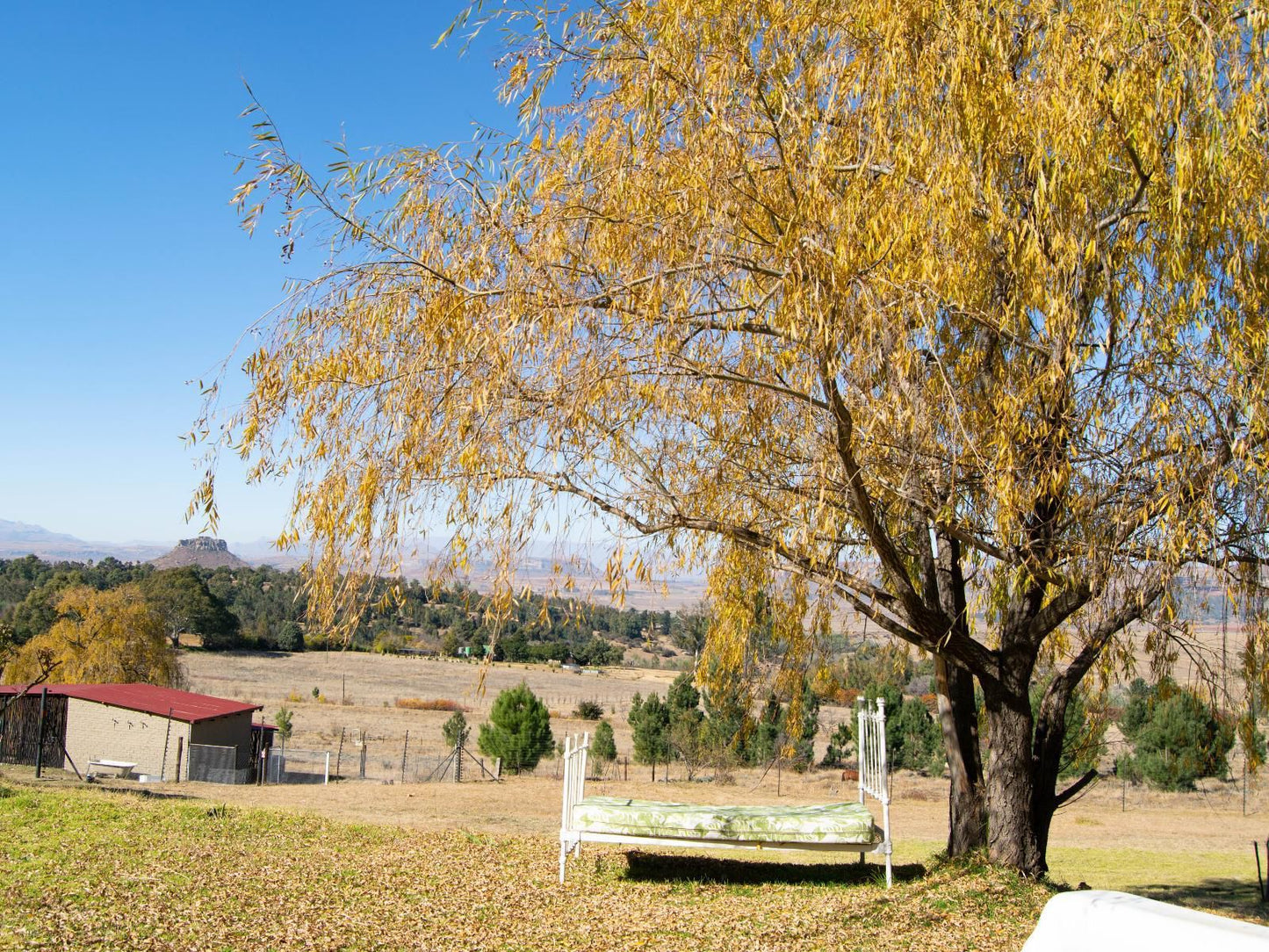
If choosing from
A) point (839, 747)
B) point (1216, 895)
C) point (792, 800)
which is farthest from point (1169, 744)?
point (1216, 895)

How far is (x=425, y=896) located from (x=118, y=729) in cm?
1737

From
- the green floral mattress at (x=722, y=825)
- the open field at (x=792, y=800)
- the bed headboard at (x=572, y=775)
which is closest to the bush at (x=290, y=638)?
the open field at (x=792, y=800)

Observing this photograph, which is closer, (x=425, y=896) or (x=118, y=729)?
(x=425, y=896)

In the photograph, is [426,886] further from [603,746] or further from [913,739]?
[913,739]

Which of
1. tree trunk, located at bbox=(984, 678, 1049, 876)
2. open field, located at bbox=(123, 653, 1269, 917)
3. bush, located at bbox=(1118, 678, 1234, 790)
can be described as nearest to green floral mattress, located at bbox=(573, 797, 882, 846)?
tree trunk, located at bbox=(984, 678, 1049, 876)

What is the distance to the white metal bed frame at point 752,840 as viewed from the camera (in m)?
6.76

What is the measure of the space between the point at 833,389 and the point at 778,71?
6.30 ft

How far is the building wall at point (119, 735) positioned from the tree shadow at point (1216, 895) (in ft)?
57.1

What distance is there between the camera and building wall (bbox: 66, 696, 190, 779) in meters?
20.3

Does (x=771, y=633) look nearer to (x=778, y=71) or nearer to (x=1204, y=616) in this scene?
(x=1204, y=616)

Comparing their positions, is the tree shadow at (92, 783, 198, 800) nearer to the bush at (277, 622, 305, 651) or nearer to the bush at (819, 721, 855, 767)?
the bush at (819, 721, 855, 767)

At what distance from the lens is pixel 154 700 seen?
21203 millimetres

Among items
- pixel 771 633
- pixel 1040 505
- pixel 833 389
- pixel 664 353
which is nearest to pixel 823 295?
pixel 833 389

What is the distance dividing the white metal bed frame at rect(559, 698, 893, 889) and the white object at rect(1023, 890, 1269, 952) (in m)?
4.25
